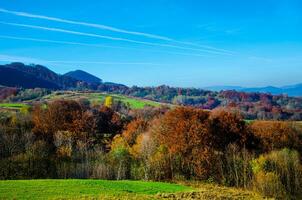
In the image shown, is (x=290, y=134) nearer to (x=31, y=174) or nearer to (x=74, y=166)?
(x=74, y=166)

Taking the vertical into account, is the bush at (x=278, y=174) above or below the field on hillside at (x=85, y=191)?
below

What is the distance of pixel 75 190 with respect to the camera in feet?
110

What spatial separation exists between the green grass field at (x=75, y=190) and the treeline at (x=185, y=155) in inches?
740

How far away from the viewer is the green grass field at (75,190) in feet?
97.3

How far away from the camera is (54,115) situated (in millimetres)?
98125

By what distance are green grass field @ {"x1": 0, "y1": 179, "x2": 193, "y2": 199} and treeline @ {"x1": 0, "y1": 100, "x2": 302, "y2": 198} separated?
18.8 meters

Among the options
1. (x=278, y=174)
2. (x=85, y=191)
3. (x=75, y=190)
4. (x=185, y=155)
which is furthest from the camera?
(x=185, y=155)

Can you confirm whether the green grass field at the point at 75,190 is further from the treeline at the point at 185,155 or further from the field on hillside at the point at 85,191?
the treeline at the point at 185,155

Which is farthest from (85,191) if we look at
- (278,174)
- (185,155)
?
(278,174)

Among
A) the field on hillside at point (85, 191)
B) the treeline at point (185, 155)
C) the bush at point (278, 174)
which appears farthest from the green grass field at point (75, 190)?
the bush at point (278, 174)

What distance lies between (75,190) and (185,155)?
119 feet

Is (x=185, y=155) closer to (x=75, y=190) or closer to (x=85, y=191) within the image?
(x=85, y=191)

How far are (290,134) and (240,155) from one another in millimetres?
21914

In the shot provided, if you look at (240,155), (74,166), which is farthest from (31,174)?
(240,155)
